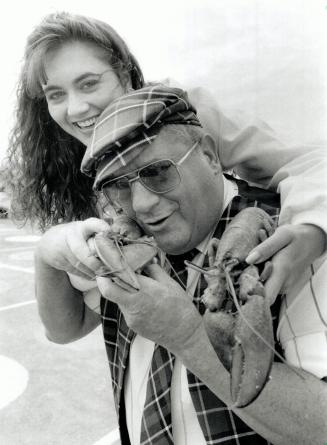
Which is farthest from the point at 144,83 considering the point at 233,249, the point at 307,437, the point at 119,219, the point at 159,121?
the point at 307,437

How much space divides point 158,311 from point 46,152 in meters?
1.18

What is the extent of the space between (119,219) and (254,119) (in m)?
0.73

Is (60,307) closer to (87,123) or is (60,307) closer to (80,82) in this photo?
(87,123)

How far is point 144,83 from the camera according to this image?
1.65 meters

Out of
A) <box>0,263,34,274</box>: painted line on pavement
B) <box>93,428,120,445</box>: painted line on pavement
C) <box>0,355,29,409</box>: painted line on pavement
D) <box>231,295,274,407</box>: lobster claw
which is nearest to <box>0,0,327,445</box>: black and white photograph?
<box>231,295,274,407</box>: lobster claw

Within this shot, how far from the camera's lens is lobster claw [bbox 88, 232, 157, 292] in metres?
0.90

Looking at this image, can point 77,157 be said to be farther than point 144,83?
Yes

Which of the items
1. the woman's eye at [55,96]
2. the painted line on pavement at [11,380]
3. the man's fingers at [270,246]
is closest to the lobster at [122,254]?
the man's fingers at [270,246]

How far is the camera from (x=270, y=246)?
0.88 metres

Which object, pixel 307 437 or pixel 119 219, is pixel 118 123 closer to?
pixel 119 219

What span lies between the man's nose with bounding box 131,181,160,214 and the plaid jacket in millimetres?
231

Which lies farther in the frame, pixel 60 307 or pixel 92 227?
pixel 60 307

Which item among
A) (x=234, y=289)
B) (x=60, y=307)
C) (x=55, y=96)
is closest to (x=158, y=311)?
(x=234, y=289)

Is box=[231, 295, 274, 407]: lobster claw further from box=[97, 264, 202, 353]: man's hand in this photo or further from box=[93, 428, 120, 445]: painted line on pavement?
box=[93, 428, 120, 445]: painted line on pavement
